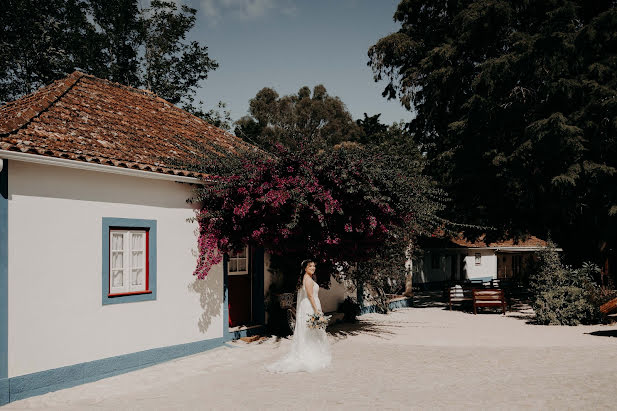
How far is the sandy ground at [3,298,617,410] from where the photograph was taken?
22.1 feet

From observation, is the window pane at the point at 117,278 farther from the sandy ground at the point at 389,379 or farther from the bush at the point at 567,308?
the bush at the point at 567,308

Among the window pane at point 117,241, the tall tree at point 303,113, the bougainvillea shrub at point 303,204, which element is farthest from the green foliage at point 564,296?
the tall tree at point 303,113

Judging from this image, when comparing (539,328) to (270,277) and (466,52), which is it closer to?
(270,277)

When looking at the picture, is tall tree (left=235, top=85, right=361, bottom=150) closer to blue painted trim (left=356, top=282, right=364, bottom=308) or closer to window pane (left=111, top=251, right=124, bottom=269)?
blue painted trim (left=356, top=282, right=364, bottom=308)

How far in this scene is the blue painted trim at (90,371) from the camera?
23.7 feet

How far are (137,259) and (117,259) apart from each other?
0.41 meters

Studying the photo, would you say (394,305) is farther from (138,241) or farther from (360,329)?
(138,241)

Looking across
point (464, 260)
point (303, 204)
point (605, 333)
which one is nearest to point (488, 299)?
point (605, 333)

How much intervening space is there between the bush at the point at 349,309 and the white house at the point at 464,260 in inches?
587

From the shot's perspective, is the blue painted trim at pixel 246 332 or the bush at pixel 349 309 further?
the bush at pixel 349 309

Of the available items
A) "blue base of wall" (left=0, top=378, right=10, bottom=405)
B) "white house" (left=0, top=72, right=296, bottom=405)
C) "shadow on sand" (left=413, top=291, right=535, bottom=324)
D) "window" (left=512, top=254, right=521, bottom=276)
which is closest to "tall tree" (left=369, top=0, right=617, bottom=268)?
"shadow on sand" (left=413, top=291, right=535, bottom=324)

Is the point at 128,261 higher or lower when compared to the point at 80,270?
higher

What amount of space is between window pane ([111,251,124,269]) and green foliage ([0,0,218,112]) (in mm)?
19609

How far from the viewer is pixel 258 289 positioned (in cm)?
1198
